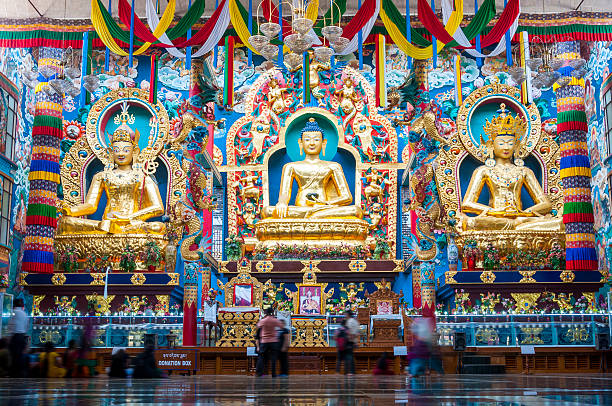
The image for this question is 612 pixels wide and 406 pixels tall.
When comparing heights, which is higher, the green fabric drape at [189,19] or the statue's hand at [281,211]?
the green fabric drape at [189,19]

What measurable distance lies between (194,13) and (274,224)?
4.73 meters

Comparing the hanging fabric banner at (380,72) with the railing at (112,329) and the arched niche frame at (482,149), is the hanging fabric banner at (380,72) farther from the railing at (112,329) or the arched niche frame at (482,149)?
the railing at (112,329)

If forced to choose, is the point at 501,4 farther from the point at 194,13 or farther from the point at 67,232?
the point at 67,232

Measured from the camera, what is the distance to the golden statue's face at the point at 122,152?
15320mm

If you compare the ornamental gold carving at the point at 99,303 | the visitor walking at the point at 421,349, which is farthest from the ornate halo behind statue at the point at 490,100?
the ornamental gold carving at the point at 99,303

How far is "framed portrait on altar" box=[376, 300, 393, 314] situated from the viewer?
12930mm

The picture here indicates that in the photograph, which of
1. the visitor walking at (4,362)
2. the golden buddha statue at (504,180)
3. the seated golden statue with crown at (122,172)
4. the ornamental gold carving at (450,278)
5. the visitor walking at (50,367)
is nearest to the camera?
the visitor walking at (4,362)

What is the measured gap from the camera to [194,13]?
466 inches

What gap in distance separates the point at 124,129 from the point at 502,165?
298 inches

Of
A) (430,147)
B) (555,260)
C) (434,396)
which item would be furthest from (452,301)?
(434,396)

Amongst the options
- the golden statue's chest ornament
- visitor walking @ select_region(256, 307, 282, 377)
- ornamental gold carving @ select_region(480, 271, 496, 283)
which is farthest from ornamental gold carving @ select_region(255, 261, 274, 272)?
visitor walking @ select_region(256, 307, 282, 377)

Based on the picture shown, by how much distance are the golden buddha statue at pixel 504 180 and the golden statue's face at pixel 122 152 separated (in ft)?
22.0

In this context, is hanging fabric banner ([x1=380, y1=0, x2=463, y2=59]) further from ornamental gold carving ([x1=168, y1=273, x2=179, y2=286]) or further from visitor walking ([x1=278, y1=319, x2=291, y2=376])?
ornamental gold carving ([x1=168, y1=273, x2=179, y2=286])

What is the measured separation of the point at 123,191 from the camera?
50.0ft
